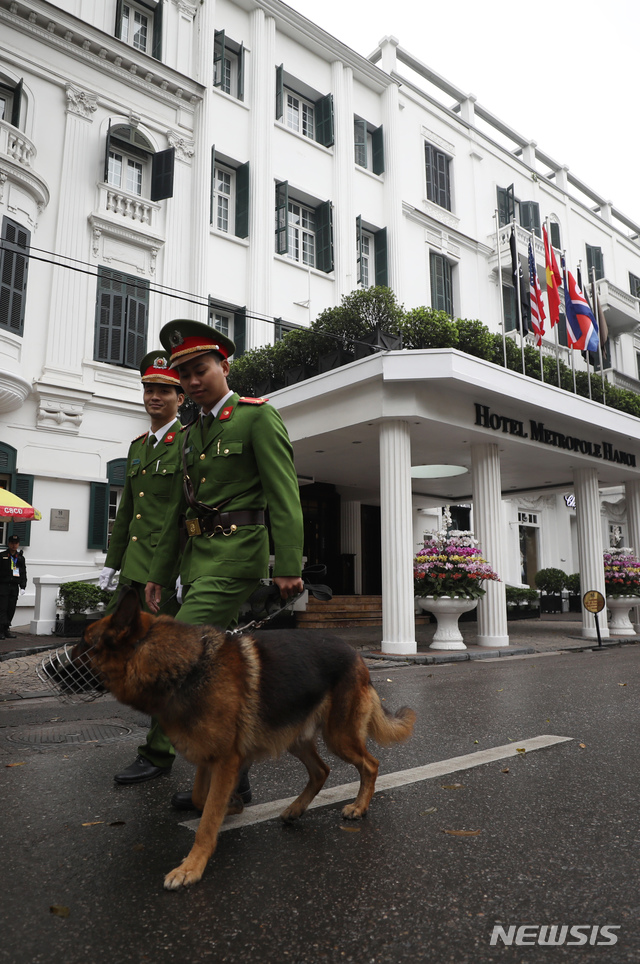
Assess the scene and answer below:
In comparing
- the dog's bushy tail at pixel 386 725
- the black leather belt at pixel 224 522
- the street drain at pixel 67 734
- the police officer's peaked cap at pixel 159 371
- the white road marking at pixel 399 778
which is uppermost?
the police officer's peaked cap at pixel 159 371

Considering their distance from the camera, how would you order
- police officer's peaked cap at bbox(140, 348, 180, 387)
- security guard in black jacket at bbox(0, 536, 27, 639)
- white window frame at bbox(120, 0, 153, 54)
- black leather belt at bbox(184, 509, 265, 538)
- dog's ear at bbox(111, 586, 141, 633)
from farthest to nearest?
1. white window frame at bbox(120, 0, 153, 54)
2. security guard in black jacket at bbox(0, 536, 27, 639)
3. police officer's peaked cap at bbox(140, 348, 180, 387)
4. black leather belt at bbox(184, 509, 265, 538)
5. dog's ear at bbox(111, 586, 141, 633)

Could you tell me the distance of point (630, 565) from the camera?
1728 cm

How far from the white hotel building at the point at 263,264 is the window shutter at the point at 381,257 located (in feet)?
0.32

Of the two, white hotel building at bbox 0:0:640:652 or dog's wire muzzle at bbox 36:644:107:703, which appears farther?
white hotel building at bbox 0:0:640:652

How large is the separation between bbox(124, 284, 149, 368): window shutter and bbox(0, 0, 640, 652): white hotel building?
0.06m

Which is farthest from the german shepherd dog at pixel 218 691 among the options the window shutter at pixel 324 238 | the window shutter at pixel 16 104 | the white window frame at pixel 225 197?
the window shutter at pixel 324 238

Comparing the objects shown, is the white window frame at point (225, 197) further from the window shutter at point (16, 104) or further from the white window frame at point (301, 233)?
the window shutter at point (16, 104)

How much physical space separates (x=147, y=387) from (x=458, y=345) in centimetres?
1181

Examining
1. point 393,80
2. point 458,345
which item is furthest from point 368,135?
point 458,345

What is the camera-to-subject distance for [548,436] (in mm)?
15414

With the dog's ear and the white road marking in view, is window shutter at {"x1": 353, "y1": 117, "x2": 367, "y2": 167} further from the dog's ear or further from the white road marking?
the dog's ear

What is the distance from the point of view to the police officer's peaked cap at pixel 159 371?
4.51 metres

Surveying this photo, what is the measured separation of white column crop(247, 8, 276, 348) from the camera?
19.8 m

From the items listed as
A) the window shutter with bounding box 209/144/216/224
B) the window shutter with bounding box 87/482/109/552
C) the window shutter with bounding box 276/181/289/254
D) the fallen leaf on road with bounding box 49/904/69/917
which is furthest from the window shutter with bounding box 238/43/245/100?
the fallen leaf on road with bounding box 49/904/69/917
